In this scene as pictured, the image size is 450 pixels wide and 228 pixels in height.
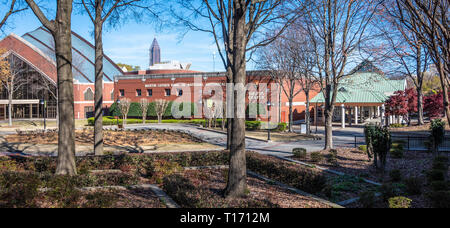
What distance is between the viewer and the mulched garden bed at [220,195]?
22.5 feet

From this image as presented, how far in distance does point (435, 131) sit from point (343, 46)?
5620 millimetres

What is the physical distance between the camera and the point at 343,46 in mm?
15781

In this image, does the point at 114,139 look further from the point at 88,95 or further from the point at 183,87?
the point at 88,95

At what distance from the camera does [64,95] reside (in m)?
8.96

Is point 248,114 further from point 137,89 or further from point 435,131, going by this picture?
point 435,131

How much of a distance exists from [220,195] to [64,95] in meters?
5.06

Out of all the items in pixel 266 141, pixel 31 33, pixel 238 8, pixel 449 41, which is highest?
pixel 31 33

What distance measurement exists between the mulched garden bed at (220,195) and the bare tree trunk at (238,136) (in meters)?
0.30

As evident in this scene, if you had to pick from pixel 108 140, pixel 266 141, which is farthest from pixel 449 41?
pixel 108 140

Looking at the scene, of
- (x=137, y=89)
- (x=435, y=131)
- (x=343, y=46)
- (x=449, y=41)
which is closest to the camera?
(x=449, y=41)

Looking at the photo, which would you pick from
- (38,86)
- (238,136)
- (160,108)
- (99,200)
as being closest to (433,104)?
(160,108)

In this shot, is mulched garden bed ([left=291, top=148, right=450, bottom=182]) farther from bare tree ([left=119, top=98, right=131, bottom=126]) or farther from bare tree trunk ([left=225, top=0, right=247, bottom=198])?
bare tree ([left=119, top=98, right=131, bottom=126])

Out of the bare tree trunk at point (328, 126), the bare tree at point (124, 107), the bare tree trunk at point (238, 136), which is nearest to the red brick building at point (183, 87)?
the bare tree at point (124, 107)

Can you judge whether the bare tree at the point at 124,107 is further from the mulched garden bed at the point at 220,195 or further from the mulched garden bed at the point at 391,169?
the mulched garden bed at the point at 220,195
